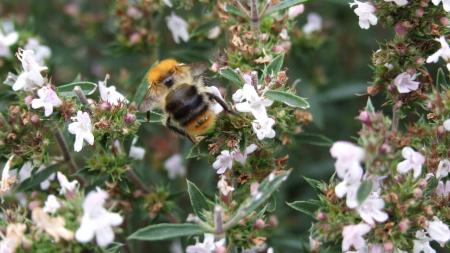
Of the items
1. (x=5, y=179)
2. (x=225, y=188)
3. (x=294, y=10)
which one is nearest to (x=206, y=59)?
(x=294, y=10)

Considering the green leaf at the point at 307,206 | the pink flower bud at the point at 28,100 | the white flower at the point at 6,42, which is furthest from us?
the white flower at the point at 6,42

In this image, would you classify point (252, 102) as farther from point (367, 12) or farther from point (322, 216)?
point (367, 12)

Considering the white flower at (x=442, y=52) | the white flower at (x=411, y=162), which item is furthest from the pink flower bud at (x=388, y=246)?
the white flower at (x=442, y=52)

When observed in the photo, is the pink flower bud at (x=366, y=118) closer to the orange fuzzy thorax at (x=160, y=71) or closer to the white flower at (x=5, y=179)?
the orange fuzzy thorax at (x=160, y=71)

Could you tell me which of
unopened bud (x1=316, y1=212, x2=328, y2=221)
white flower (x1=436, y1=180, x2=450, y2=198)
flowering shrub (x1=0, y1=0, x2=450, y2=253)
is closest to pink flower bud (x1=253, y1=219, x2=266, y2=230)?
flowering shrub (x1=0, y1=0, x2=450, y2=253)

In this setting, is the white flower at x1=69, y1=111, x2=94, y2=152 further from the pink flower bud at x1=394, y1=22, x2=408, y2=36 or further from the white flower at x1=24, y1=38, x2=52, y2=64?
the pink flower bud at x1=394, y1=22, x2=408, y2=36

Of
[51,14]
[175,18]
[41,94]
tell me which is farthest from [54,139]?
[51,14]
